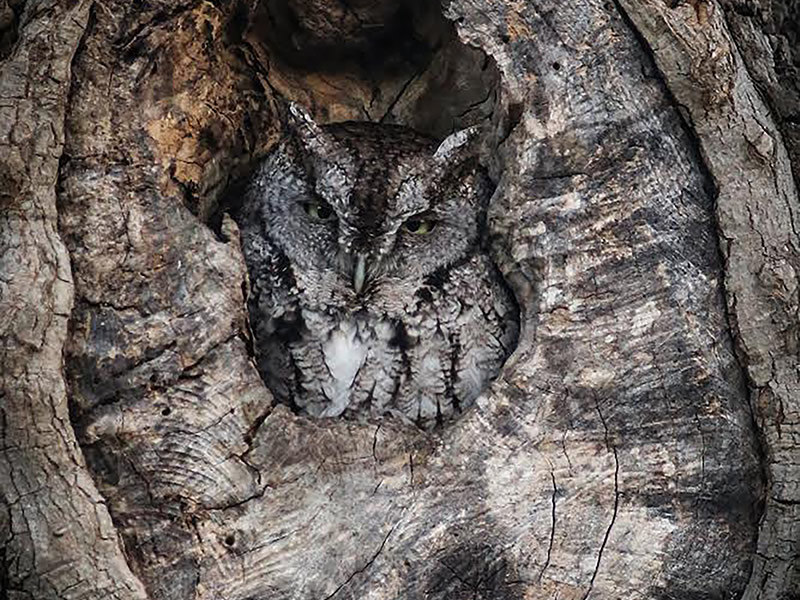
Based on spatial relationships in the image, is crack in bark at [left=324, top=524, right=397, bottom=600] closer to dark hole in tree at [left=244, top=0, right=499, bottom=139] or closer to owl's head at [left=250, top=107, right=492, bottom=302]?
owl's head at [left=250, top=107, right=492, bottom=302]

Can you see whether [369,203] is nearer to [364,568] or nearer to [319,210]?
[319,210]

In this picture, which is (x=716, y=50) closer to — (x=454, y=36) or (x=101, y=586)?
(x=454, y=36)

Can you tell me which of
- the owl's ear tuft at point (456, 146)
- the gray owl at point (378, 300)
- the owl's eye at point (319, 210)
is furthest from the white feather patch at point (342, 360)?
the owl's ear tuft at point (456, 146)

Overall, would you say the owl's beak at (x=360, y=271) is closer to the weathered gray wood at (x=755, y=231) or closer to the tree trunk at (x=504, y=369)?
the tree trunk at (x=504, y=369)

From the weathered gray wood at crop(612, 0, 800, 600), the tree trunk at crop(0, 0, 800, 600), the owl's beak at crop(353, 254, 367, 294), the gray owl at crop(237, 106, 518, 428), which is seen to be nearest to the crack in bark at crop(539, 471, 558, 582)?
the tree trunk at crop(0, 0, 800, 600)

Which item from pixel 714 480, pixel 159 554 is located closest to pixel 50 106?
pixel 159 554

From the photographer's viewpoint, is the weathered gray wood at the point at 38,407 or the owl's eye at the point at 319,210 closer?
the weathered gray wood at the point at 38,407

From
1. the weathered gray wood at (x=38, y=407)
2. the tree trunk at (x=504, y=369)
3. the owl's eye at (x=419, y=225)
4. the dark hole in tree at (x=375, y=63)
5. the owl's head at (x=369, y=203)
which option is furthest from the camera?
the dark hole in tree at (x=375, y=63)
